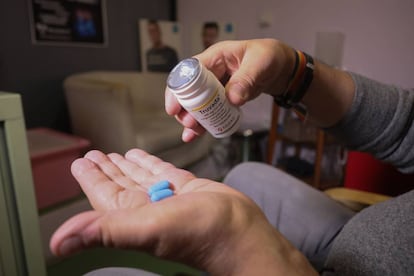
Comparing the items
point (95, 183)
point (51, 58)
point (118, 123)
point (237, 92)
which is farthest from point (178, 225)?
point (51, 58)

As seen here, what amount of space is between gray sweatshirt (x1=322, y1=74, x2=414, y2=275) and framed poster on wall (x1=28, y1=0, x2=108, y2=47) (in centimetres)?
159

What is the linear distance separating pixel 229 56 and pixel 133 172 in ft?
0.89

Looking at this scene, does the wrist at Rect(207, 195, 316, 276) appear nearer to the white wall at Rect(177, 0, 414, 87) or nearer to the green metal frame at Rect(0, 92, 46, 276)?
the green metal frame at Rect(0, 92, 46, 276)

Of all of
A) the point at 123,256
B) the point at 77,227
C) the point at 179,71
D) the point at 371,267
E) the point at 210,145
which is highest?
the point at 179,71

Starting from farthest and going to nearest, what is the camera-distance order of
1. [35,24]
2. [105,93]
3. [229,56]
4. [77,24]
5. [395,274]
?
[77,24], [35,24], [105,93], [229,56], [395,274]

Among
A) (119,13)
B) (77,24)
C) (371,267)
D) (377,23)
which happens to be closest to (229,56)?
(371,267)

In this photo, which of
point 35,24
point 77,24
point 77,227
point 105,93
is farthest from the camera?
point 77,24

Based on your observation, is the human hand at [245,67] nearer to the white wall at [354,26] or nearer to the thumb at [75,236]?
the thumb at [75,236]

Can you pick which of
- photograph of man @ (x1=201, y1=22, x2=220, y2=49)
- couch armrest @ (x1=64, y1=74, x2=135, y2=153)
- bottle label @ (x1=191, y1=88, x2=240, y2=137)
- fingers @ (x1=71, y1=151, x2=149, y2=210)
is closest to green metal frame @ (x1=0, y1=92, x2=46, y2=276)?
fingers @ (x1=71, y1=151, x2=149, y2=210)

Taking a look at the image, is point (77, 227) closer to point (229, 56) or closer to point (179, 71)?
point (179, 71)

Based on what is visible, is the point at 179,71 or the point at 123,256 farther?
the point at 123,256

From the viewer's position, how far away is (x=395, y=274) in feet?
1.21

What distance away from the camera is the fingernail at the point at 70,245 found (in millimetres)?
266

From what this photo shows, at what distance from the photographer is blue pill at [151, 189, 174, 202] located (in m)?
0.34
